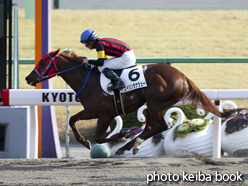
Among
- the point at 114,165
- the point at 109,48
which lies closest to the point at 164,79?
the point at 109,48

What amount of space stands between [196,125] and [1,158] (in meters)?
2.99

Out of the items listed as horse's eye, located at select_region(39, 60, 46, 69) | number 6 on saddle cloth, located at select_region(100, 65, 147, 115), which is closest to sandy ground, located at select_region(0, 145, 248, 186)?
number 6 on saddle cloth, located at select_region(100, 65, 147, 115)

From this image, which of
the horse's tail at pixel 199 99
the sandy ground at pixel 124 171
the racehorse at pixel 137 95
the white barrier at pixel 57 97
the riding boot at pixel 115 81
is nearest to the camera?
the sandy ground at pixel 124 171

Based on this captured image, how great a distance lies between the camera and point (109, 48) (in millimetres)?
5508

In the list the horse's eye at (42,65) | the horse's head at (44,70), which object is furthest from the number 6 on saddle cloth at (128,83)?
→ the horse's eye at (42,65)

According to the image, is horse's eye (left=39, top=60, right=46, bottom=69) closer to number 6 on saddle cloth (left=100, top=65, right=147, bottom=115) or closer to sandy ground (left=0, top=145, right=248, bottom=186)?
number 6 on saddle cloth (left=100, top=65, right=147, bottom=115)

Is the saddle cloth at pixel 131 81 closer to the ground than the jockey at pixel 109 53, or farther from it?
closer to the ground

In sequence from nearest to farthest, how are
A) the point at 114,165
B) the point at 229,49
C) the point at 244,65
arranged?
the point at 114,165 → the point at 244,65 → the point at 229,49

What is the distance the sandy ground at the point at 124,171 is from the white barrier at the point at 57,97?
2.01 feet

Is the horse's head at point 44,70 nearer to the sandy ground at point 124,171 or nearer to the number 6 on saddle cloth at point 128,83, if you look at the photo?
the number 6 on saddle cloth at point 128,83

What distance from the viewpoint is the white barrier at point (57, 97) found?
19.4ft

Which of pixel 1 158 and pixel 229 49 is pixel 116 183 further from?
pixel 229 49

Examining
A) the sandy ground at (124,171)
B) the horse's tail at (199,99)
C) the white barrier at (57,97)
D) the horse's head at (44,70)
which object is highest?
the horse's head at (44,70)

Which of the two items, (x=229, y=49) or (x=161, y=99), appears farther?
(x=229, y=49)
